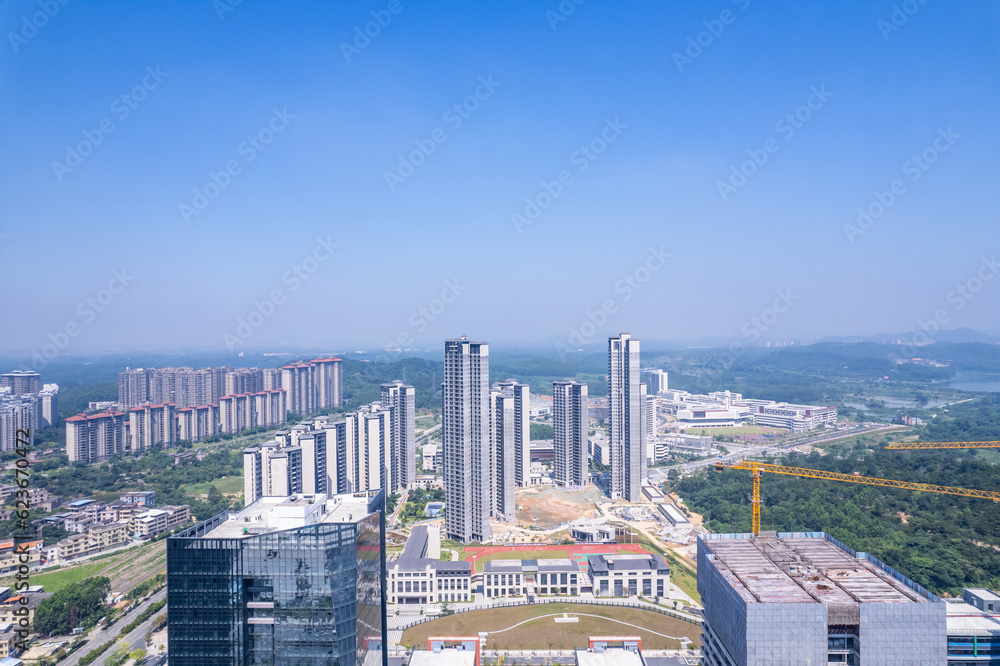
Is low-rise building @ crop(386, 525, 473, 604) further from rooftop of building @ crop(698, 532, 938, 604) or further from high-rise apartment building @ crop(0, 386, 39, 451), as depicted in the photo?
high-rise apartment building @ crop(0, 386, 39, 451)

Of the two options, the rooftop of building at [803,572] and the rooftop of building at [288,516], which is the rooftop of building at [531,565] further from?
the rooftop of building at [288,516]

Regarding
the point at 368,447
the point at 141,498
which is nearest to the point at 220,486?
the point at 141,498

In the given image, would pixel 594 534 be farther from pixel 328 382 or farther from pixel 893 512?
pixel 328 382

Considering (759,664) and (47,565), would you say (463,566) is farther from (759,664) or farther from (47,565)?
(47,565)

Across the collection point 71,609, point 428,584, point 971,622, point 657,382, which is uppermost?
point 971,622

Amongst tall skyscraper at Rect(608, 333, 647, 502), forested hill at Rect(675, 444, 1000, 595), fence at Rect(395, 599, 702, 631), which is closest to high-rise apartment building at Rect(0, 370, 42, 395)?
fence at Rect(395, 599, 702, 631)
